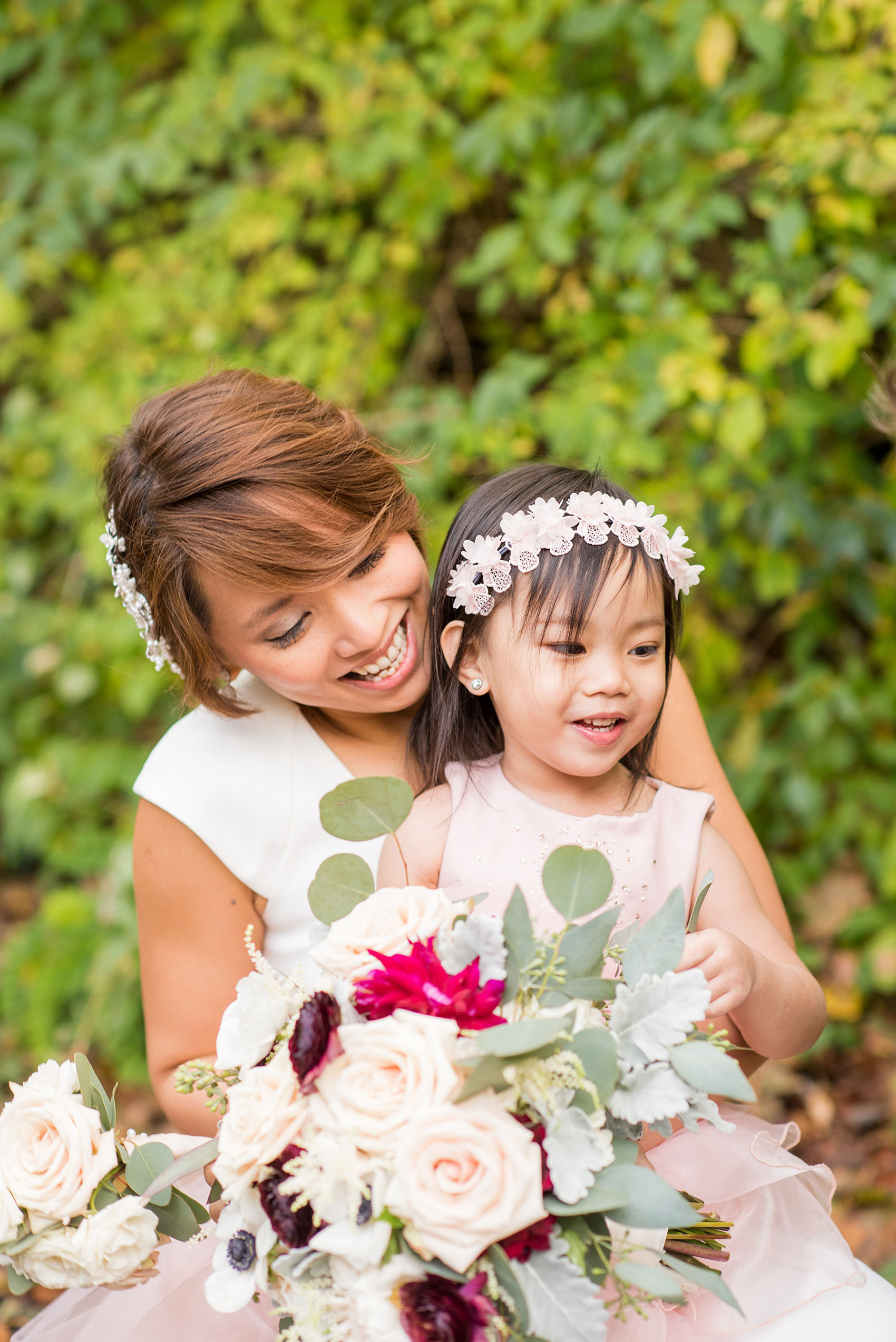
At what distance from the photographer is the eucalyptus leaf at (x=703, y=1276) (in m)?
1.12

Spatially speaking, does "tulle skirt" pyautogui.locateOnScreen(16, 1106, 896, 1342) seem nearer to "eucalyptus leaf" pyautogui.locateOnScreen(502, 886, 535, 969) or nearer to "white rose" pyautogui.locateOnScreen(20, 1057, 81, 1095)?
"white rose" pyautogui.locateOnScreen(20, 1057, 81, 1095)

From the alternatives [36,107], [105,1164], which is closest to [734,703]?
[105,1164]

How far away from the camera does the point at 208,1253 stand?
1.72 metres

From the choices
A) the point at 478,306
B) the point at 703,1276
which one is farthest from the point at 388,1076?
the point at 478,306

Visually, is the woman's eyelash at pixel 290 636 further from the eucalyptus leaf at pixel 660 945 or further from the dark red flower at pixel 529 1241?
the dark red flower at pixel 529 1241

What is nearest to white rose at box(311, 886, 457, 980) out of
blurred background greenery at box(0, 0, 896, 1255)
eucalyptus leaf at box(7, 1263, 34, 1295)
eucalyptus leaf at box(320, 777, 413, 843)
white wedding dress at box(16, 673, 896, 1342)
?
eucalyptus leaf at box(320, 777, 413, 843)

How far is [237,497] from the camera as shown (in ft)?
5.83

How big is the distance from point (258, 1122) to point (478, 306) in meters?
3.72

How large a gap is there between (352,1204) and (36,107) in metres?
4.50

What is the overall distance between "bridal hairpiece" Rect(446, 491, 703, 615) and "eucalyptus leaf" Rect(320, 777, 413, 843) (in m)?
0.44

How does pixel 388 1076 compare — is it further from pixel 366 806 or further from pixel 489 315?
pixel 489 315

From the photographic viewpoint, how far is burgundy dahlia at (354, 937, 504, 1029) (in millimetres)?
1143

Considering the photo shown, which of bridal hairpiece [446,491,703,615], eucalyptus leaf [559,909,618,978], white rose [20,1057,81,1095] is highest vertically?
bridal hairpiece [446,491,703,615]

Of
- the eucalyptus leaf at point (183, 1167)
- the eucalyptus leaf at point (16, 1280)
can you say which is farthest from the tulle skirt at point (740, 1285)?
the eucalyptus leaf at point (16, 1280)
